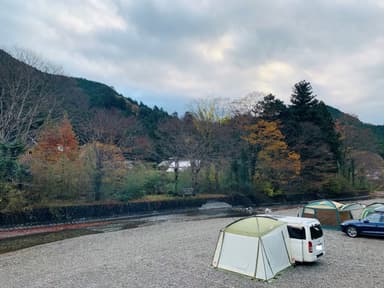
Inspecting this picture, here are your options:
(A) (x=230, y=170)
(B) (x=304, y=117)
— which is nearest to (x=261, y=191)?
(A) (x=230, y=170)

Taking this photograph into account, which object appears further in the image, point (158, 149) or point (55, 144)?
point (158, 149)

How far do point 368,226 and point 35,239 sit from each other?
17.6m

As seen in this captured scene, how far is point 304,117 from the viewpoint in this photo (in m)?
43.3

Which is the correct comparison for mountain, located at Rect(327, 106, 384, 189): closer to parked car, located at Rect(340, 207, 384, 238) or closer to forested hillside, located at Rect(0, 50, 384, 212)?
forested hillside, located at Rect(0, 50, 384, 212)

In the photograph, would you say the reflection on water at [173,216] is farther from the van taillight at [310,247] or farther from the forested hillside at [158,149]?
the van taillight at [310,247]

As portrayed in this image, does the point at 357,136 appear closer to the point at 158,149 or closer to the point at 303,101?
the point at 303,101

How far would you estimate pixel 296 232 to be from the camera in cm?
991

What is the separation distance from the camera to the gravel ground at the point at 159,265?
8.68 m

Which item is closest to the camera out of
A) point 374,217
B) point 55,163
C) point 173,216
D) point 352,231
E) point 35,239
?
point 374,217

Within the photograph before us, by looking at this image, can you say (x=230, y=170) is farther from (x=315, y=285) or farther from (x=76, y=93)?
(x=315, y=285)

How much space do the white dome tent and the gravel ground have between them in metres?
0.27

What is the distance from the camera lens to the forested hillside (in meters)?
24.9

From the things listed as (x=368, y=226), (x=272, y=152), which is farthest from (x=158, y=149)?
(x=368, y=226)

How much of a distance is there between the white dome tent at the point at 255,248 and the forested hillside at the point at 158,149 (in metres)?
16.8
